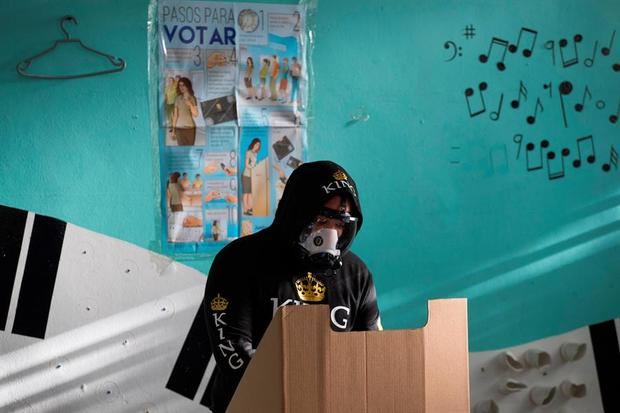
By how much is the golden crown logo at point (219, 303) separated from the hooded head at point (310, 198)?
0.23 m

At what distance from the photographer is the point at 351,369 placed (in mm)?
1299

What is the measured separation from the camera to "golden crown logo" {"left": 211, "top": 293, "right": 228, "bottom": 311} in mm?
1907

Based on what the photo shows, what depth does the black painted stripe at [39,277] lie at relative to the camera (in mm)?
2928

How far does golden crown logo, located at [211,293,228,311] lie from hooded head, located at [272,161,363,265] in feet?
0.74

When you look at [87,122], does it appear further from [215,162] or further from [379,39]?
[379,39]

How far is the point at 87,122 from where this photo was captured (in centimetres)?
298

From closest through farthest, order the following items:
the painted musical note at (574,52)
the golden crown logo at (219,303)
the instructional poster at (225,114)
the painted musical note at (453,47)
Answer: the golden crown logo at (219,303) → the instructional poster at (225,114) → the painted musical note at (453,47) → the painted musical note at (574,52)

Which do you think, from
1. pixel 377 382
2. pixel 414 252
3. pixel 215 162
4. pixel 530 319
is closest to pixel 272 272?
pixel 377 382

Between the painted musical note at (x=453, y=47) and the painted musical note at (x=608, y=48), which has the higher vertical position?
the painted musical note at (x=608, y=48)

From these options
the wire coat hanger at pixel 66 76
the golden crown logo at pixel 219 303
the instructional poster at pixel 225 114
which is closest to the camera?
the golden crown logo at pixel 219 303

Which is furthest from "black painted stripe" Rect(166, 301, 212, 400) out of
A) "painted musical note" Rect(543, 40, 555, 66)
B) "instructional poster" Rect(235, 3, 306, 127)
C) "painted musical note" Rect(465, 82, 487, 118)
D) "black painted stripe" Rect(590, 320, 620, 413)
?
"painted musical note" Rect(543, 40, 555, 66)

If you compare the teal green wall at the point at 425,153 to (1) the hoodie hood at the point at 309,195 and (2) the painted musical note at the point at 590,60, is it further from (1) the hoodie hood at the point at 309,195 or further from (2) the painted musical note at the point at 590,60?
(1) the hoodie hood at the point at 309,195

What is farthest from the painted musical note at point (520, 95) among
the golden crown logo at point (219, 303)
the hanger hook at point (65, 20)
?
the golden crown logo at point (219, 303)

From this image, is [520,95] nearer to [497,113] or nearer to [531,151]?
[497,113]
